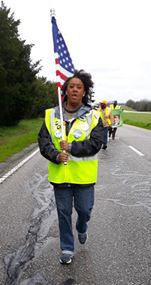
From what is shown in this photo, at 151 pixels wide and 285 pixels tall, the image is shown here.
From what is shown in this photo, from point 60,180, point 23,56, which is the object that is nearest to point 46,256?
point 60,180

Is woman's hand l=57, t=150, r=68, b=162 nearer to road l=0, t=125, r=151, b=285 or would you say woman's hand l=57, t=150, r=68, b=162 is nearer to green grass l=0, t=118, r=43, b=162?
road l=0, t=125, r=151, b=285

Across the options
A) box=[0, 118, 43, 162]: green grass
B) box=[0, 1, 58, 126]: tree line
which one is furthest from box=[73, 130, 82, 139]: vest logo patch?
box=[0, 1, 58, 126]: tree line

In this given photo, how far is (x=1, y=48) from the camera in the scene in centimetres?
1939

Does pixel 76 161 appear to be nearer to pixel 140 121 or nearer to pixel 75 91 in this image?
pixel 75 91

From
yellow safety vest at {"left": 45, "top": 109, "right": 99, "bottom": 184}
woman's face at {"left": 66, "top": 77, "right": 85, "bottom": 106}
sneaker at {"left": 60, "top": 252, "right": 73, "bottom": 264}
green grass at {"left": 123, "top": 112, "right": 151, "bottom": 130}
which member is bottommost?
green grass at {"left": 123, "top": 112, "right": 151, "bottom": 130}

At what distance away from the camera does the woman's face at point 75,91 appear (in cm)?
316

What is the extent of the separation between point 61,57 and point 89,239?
2.22 meters

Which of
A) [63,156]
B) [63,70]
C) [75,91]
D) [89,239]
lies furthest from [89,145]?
[89,239]

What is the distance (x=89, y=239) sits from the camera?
386 centimetres

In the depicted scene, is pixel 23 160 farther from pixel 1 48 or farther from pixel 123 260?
pixel 1 48

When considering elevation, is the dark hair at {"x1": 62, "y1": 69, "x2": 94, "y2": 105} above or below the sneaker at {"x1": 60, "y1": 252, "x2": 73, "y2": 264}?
above

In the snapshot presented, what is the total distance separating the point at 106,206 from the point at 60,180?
87.6 inches

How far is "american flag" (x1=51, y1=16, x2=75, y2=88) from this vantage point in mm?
3607

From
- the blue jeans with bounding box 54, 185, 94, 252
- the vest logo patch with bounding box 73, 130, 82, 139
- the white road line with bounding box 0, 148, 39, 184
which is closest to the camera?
the vest logo patch with bounding box 73, 130, 82, 139
